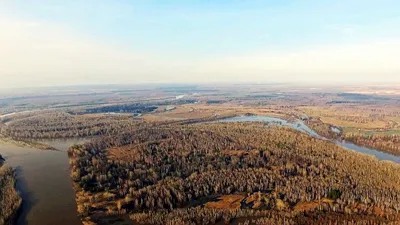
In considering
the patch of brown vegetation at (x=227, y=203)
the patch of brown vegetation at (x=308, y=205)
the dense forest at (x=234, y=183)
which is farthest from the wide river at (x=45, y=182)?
the patch of brown vegetation at (x=308, y=205)

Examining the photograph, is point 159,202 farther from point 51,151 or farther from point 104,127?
point 104,127

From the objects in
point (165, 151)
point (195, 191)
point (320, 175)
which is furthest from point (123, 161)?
point (320, 175)

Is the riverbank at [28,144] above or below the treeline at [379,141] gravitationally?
above

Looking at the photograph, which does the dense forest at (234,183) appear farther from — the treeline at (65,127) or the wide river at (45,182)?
the treeline at (65,127)

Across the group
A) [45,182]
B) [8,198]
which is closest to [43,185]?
[45,182]

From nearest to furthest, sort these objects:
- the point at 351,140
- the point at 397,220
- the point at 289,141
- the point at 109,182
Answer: the point at 397,220, the point at 109,182, the point at 289,141, the point at 351,140

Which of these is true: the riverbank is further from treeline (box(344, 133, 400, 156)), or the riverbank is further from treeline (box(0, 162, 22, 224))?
treeline (box(344, 133, 400, 156))
